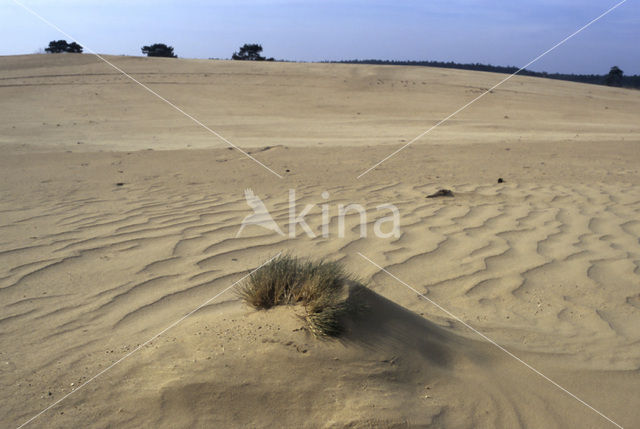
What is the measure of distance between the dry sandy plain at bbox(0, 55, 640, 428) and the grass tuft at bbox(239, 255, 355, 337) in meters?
0.08

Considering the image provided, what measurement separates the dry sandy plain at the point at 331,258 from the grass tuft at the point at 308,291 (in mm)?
76

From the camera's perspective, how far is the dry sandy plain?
217 centimetres

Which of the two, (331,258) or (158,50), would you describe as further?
(158,50)

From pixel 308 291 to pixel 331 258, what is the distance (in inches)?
63.5

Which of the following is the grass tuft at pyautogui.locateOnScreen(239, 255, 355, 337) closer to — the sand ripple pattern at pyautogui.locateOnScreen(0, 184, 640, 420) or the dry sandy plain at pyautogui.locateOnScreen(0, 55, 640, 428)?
the dry sandy plain at pyautogui.locateOnScreen(0, 55, 640, 428)

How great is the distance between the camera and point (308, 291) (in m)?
2.48

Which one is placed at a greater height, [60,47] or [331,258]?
[60,47]

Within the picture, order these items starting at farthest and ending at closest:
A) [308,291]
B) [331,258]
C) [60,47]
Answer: [60,47]
[331,258]
[308,291]

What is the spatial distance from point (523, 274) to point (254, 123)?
11.9m

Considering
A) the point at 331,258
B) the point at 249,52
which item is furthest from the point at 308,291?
the point at 249,52

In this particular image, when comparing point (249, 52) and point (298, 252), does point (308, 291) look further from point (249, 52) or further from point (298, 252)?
point (249, 52)

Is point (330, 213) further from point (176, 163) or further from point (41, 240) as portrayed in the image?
point (176, 163)

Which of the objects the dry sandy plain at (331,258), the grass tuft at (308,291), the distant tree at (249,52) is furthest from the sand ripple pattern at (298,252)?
the distant tree at (249,52)

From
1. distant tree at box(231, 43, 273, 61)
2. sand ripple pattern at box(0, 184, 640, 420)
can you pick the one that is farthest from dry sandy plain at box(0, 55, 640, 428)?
distant tree at box(231, 43, 273, 61)
